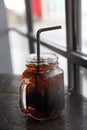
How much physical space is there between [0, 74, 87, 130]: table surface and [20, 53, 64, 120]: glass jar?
0.02m

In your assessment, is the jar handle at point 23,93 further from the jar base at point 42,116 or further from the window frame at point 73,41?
the window frame at point 73,41

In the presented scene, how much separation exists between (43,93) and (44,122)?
85 millimetres

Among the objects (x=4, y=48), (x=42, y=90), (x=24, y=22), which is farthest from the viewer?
(x=24, y=22)

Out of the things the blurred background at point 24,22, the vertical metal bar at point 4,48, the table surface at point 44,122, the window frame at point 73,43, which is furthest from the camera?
the vertical metal bar at point 4,48

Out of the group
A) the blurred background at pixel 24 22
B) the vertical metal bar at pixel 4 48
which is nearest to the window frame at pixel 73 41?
the blurred background at pixel 24 22

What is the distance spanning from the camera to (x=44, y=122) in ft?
2.31

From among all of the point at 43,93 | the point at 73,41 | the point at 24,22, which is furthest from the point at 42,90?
the point at 24,22

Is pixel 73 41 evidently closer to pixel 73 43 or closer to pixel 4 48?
pixel 73 43

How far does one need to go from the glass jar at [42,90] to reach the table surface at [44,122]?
2 centimetres

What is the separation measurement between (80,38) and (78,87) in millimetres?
268

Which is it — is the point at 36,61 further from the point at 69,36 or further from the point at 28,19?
the point at 28,19

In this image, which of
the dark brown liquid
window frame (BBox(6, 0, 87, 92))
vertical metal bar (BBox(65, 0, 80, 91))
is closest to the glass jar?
the dark brown liquid

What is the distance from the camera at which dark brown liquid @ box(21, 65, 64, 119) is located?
2.29ft

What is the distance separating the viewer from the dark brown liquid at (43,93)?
0.70 metres
